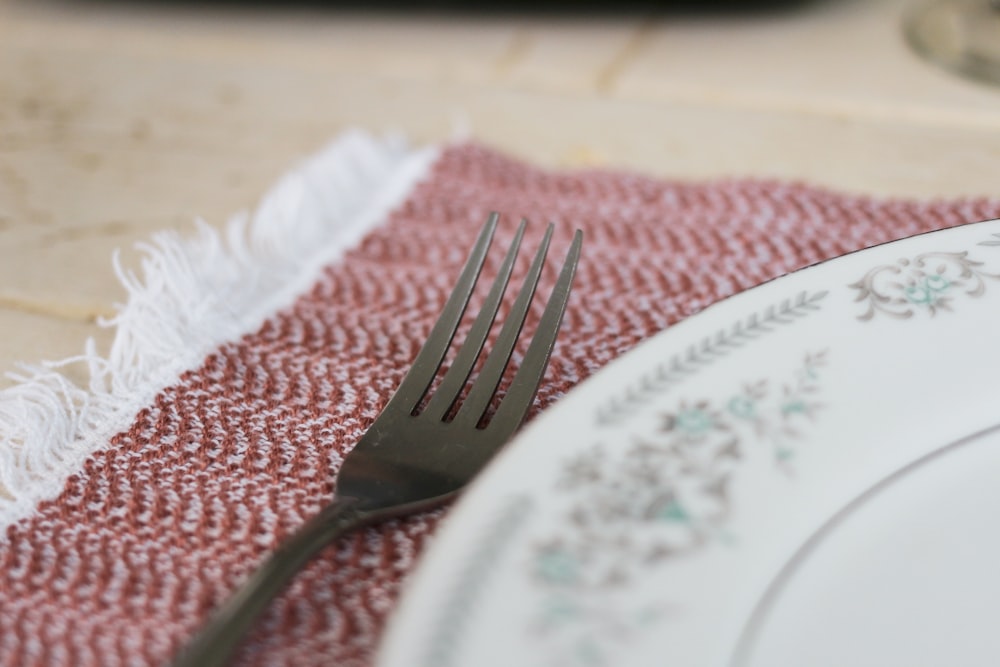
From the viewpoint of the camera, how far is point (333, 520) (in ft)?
0.88

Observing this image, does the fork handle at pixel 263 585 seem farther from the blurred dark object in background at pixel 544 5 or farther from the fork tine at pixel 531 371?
the blurred dark object in background at pixel 544 5

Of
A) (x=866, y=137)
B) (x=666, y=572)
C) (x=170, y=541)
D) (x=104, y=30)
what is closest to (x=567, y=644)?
(x=666, y=572)

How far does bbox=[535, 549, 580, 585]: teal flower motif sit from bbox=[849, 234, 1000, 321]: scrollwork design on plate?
121mm

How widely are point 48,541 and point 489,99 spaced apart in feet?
1.28

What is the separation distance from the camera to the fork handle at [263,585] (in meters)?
0.22

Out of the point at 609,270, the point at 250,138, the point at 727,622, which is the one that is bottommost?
the point at 727,622

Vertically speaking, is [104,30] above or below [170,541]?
above

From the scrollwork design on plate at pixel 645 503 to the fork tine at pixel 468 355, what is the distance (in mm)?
84

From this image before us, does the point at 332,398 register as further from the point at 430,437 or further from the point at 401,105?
the point at 401,105

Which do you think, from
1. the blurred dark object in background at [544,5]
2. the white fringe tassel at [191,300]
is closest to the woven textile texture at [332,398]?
the white fringe tassel at [191,300]

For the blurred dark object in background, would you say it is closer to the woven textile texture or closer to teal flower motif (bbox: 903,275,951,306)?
the woven textile texture

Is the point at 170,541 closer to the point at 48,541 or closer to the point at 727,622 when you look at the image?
the point at 48,541

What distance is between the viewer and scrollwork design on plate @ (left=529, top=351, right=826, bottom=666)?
0.67 ft

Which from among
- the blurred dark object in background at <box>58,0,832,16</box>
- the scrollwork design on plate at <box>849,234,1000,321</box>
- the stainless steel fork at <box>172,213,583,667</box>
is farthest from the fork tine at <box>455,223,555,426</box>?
the blurred dark object in background at <box>58,0,832,16</box>
